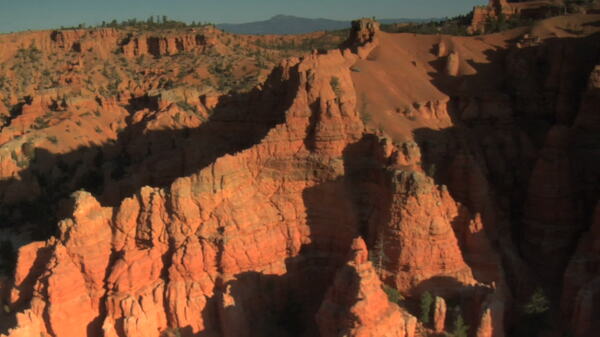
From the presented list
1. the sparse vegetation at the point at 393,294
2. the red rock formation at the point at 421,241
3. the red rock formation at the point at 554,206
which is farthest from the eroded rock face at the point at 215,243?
the red rock formation at the point at 554,206

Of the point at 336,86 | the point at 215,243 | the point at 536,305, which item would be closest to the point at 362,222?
the point at 215,243

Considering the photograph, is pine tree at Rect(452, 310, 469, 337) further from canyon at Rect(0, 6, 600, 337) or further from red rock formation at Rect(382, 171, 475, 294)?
red rock formation at Rect(382, 171, 475, 294)

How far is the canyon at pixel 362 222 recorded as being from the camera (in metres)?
19.5

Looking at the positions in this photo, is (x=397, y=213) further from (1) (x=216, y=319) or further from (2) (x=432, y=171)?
(1) (x=216, y=319)

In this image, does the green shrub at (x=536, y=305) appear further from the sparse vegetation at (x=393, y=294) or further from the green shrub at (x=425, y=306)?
the sparse vegetation at (x=393, y=294)

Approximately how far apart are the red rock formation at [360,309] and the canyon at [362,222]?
0.06 meters

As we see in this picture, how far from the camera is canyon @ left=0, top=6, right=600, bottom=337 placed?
767 inches

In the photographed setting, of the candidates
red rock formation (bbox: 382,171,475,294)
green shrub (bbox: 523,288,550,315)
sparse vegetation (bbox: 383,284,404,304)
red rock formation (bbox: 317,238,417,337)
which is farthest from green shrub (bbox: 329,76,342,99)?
green shrub (bbox: 523,288,550,315)

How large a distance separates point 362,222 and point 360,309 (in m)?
5.67

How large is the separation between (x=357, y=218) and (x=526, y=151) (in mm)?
8959

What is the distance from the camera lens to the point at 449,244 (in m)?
19.5

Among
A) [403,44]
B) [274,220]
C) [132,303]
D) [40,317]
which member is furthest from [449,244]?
[403,44]

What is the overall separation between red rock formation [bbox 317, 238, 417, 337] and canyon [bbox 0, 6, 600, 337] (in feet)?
0.19

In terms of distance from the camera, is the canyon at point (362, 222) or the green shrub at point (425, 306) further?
the canyon at point (362, 222)
